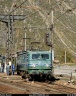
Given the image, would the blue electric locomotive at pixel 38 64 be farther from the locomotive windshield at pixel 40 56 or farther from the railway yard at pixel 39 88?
the railway yard at pixel 39 88

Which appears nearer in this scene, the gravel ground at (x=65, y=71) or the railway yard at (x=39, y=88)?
the railway yard at (x=39, y=88)

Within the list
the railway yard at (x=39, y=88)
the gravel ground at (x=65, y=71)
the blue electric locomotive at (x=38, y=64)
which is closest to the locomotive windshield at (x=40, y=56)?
the blue electric locomotive at (x=38, y=64)

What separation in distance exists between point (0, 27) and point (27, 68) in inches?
4558

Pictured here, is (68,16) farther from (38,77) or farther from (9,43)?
(38,77)

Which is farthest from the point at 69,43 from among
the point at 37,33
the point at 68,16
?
the point at 68,16

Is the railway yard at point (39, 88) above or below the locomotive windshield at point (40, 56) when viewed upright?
below

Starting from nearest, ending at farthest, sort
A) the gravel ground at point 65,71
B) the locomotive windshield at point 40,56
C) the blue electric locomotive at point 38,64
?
the blue electric locomotive at point 38,64
the locomotive windshield at point 40,56
the gravel ground at point 65,71

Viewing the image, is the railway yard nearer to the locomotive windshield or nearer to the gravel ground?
the locomotive windshield

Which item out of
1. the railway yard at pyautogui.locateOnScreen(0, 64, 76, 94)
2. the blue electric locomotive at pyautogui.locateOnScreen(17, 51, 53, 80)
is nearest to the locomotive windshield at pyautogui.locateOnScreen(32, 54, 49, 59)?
the blue electric locomotive at pyautogui.locateOnScreen(17, 51, 53, 80)

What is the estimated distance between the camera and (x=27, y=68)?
90.7ft

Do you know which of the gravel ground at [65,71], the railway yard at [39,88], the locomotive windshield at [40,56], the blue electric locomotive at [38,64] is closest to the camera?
the railway yard at [39,88]

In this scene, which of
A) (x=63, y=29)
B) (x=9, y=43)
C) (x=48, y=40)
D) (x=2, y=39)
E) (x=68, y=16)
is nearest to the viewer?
(x=48, y=40)

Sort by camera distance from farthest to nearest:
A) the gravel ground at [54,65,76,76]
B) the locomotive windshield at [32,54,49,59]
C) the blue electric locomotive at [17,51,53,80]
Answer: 1. the gravel ground at [54,65,76,76]
2. the locomotive windshield at [32,54,49,59]
3. the blue electric locomotive at [17,51,53,80]

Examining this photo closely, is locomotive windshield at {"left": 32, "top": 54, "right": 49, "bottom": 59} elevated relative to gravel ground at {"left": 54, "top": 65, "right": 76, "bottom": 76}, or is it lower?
elevated
